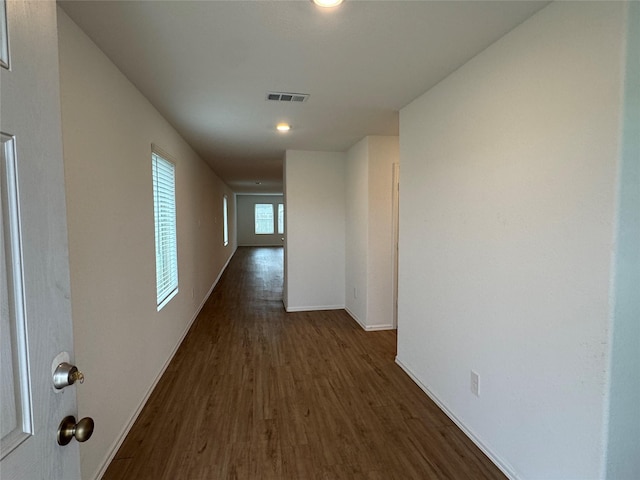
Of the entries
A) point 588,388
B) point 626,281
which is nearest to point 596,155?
point 626,281

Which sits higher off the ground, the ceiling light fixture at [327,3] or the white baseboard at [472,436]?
the ceiling light fixture at [327,3]

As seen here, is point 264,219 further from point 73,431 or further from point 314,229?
point 73,431

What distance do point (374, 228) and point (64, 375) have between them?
3.53 m

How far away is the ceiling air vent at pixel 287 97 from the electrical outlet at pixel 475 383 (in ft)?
7.29

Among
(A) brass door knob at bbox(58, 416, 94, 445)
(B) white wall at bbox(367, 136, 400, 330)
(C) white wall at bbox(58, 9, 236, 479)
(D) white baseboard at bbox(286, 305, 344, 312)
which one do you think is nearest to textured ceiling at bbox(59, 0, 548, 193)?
(C) white wall at bbox(58, 9, 236, 479)

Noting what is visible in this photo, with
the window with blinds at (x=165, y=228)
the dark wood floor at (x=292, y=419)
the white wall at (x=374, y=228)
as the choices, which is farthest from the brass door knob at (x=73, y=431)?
the white wall at (x=374, y=228)

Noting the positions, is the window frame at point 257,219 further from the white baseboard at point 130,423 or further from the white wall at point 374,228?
the white baseboard at point 130,423

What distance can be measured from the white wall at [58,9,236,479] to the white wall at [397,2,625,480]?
2.10m

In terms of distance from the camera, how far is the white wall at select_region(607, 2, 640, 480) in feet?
4.10

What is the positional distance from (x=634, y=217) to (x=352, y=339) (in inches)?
118

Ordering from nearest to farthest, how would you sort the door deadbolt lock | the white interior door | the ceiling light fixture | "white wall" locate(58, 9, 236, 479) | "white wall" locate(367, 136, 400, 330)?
the white interior door, the door deadbolt lock, the ceiling light fixture, "white wall" locate(58, 9, 236, 479), "white wall" locate(367, 136, 400, 330)

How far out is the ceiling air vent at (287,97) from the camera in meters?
2.61

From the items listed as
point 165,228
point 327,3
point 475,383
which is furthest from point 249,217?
point 327,3

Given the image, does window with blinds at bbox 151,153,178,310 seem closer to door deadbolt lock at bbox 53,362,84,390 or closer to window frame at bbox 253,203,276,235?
door deadbolt lock at bbox 53,362,84,390
